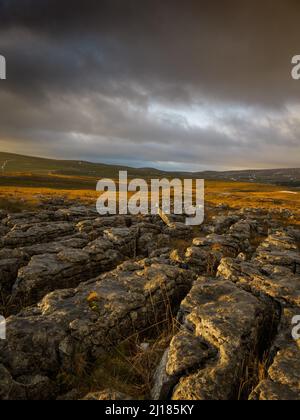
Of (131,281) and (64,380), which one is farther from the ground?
(131,281)

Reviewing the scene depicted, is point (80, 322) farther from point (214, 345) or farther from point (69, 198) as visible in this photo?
point (69, 198)

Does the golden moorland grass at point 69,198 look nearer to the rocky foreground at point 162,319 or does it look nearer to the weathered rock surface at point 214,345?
the rocky foreground at point 162,319

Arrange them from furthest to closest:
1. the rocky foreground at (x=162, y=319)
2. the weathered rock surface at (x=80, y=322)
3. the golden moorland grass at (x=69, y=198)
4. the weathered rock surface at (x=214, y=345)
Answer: the golden moorland grass at (x=69, y=198) → the weathered rock surface at (x=80, y=322) → the rocky foreground at (x=162, y=319) → the weathered rock surface at (x=214, y=345)

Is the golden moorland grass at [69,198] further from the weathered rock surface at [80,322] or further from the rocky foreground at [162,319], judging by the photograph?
the weathered rock surface at [80,322]

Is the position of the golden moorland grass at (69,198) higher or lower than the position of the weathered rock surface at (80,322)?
higher

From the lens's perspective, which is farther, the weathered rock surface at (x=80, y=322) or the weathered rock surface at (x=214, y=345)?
the weathered rock surface at (x=80, y=322)

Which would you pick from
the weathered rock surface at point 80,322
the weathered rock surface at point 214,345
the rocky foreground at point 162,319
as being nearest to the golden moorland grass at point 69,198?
the rocky foreground at point 162,319

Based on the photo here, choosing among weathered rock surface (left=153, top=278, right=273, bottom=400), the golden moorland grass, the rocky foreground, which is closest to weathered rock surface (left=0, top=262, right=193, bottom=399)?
the rocky foreground

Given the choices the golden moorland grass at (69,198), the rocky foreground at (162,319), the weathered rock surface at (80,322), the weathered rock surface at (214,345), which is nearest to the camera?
the weathered rock surface at (214,345)

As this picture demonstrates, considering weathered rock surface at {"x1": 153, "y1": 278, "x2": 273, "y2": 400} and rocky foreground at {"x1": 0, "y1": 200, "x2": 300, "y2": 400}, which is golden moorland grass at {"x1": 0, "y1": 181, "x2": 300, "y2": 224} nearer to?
rocky foreground at {"x1": 0, "y1": 200, "x2": 300, "y2": 400}
